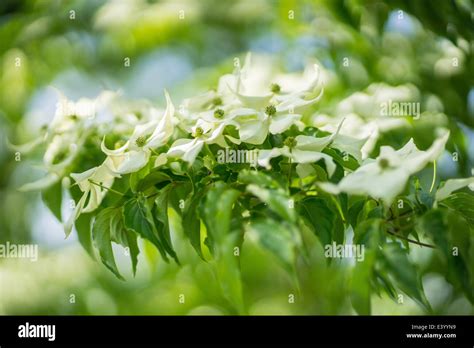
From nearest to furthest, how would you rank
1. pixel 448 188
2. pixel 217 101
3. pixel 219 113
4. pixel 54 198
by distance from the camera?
pixel 448 188, pixel 219 113, pixel 217 101, pixel 54 198

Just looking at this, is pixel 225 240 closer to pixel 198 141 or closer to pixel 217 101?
pixel 198 141

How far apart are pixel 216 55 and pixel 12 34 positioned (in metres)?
1.03

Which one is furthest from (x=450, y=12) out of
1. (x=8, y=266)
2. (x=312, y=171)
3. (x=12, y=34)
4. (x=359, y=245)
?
(x=8, y=266)

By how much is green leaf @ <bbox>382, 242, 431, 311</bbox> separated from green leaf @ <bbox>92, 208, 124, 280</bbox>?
284 mm

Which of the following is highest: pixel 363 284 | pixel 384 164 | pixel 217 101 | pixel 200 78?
pixel 200 78

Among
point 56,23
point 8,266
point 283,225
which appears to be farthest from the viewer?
point 56,23

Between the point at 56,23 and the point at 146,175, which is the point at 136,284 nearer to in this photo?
the point at 56,23

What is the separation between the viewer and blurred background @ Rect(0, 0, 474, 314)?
1263mm

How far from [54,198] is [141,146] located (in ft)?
0.92

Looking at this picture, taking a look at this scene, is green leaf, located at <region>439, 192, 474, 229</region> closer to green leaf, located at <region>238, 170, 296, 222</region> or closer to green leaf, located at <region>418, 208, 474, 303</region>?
green leaf, located at <region>418, 208, 474, 303</region>

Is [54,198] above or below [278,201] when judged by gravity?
above

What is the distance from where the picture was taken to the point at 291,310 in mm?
2080

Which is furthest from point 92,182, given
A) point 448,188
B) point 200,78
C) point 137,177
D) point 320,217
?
point 200,78

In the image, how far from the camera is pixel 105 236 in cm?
67
